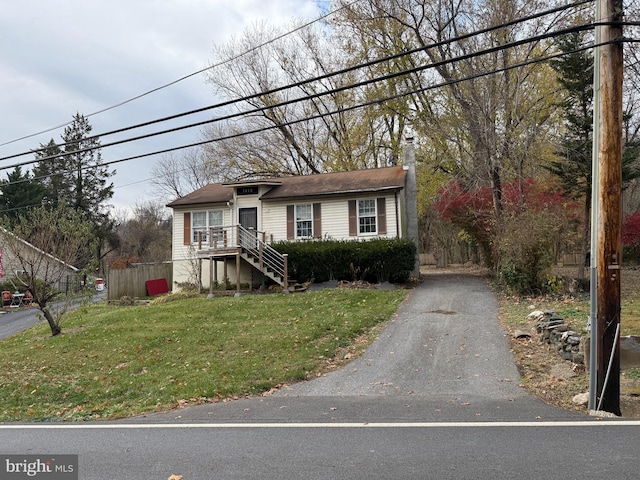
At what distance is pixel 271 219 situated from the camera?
22453 millimetres

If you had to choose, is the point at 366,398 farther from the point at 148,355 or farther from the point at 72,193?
the point at 72,193

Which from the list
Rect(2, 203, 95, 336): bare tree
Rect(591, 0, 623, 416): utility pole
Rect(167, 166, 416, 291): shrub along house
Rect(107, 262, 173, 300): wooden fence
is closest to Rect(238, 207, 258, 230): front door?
Rect(167, 166, 416, 291): shrub along house

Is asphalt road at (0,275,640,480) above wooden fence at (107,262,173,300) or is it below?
below

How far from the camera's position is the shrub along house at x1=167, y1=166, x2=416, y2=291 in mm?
20516

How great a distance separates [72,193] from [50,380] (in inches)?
1707

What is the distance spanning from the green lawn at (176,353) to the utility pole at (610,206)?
482cm

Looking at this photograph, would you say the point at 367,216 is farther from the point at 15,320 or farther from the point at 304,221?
the point at 15,320

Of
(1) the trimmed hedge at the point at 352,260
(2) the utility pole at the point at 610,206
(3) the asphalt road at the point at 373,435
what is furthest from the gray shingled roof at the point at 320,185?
(2) the utility pole at the point at 610,206

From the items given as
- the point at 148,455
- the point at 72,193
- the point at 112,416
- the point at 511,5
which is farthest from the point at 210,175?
the point at 148,455

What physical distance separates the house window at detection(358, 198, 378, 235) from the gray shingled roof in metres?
0.69

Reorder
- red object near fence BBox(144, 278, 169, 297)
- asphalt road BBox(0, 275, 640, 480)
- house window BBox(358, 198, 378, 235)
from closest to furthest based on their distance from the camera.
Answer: asphalt road BBox(0, 275, 640, 480)
house window BBox(358, 198, 378, 235)
red object near fence BBox(144, 278, 169, 297)

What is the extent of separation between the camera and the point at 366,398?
743cm

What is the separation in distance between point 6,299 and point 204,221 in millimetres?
13303

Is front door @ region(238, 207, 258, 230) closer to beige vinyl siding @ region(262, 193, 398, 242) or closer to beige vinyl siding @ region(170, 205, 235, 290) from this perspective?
beige vinyl siding @ region(262, 193, 398, 242)
